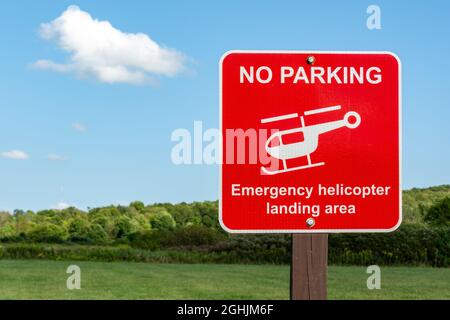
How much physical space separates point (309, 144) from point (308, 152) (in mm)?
47

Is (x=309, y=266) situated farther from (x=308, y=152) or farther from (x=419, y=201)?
(x=419, y=201)

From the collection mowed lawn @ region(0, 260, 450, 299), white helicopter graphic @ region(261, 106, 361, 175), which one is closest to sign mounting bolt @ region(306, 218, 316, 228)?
white helicopter graphic @ region(261, 106, 361, 175)

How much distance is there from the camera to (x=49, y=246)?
49.1 feet

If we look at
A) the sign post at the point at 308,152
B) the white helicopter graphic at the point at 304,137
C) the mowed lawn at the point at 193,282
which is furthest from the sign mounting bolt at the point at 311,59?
the mowed lawn at the point at 193,282

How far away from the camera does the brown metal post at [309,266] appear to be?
10.8 feet

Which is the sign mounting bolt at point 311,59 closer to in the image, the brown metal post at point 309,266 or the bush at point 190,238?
the brown metal post at point 309,266

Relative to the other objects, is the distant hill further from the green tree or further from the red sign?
the red sign

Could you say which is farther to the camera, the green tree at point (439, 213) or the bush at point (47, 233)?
the green tree at point (439, 213)

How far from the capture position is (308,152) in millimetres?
3312

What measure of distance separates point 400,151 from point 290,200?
2.31ft

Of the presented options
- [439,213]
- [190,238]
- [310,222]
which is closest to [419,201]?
[439,213]

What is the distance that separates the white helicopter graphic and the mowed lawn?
6519mm

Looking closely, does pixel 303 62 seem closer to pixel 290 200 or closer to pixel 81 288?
pixel 290 200
